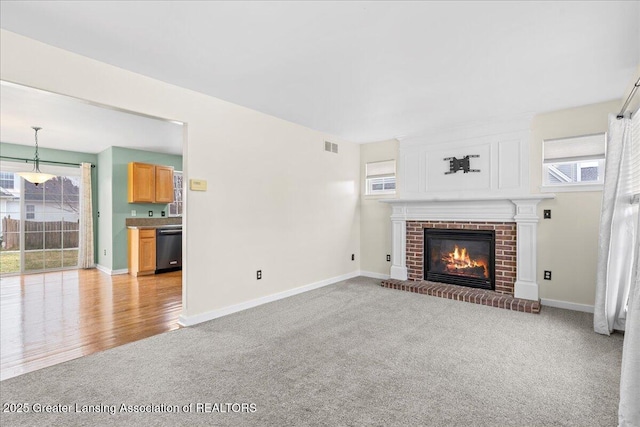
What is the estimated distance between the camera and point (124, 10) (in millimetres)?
2020

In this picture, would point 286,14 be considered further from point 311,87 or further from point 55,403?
point 55,403

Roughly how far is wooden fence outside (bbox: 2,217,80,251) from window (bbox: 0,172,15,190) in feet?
2.03

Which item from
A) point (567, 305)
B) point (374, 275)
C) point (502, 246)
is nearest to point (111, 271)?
point (374, 275)

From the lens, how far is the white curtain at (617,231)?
9.86 feet

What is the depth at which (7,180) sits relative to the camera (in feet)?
19.6

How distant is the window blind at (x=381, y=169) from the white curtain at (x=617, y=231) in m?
2.95

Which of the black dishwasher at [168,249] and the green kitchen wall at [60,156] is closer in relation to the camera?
the green kitchen wall at [60,156]

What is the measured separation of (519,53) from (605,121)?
2.07m

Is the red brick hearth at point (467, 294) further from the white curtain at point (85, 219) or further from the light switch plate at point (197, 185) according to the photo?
the white curtain at point (85, 219)

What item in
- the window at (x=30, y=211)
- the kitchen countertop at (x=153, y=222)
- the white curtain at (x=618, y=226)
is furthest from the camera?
the kitchen countertop at (x=153, y=222)

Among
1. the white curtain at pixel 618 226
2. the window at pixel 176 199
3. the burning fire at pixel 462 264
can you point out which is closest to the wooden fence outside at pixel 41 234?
the window at pixel 176 199

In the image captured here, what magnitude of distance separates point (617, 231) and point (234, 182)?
4.08 meters

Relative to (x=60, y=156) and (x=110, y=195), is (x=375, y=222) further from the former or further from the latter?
(x=60, y=156)

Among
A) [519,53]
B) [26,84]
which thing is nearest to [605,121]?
[519,53]
